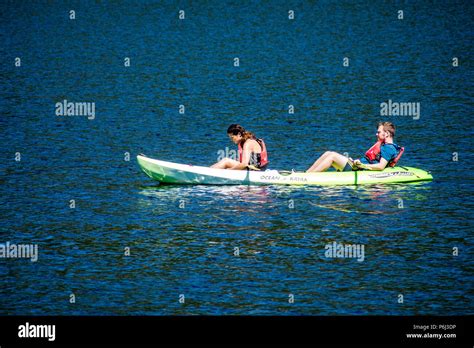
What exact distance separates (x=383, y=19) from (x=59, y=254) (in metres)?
41.9

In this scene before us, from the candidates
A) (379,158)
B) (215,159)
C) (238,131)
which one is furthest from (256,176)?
(215,159)

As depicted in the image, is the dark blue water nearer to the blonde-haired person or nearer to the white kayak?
the white kayak

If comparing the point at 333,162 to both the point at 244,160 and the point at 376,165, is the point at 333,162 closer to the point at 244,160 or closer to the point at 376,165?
the point at 376,165

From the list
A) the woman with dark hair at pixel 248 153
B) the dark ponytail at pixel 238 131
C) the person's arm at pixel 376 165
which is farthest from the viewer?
the person's arm at pixel 376 165

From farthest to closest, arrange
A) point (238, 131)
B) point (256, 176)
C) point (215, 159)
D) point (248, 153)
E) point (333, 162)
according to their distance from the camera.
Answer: point (215, 159)
point (333, 162)
point (256, 176)
point (248, 153)
point (238, 131)

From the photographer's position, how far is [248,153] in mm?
24234

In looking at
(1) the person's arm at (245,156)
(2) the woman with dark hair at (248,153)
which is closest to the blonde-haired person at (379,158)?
(2) the woman with dark hair at (248,153)

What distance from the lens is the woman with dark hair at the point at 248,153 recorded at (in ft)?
79.2

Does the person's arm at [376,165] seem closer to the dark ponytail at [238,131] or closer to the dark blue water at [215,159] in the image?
the dark blue water at [215,159]

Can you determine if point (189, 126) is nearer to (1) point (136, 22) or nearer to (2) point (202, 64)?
(2) point (202, 64)

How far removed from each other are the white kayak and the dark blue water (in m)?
0.30

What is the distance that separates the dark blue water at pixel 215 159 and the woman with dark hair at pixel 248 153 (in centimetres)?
66

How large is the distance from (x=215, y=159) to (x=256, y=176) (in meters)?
4.24

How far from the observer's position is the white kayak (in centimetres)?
2430
